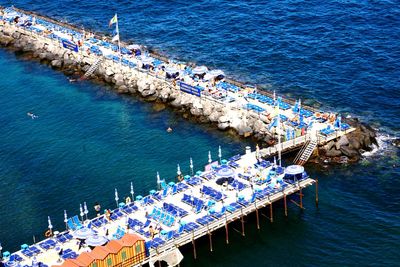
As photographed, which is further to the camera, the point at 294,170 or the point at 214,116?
the point at 214,116

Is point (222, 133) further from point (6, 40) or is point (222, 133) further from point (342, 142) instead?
point (6, 40)

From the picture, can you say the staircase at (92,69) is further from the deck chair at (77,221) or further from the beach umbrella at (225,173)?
the deck chair at (77,221)

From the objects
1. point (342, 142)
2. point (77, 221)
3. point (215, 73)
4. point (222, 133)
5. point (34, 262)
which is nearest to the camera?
point (34, 262)

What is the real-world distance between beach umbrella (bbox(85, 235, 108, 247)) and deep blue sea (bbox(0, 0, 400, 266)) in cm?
1102

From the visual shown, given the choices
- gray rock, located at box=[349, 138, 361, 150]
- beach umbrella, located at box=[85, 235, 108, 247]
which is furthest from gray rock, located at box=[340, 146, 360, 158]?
beach umbrella, located at box=[85, 235, 108, 247]

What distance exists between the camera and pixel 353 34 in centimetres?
16625

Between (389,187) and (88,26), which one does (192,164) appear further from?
(88,26)

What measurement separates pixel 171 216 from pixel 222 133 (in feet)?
105

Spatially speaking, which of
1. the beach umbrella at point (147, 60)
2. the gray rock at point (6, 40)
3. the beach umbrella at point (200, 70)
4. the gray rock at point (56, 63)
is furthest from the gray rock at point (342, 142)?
the gray rock at point (6, 40)

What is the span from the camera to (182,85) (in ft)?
465

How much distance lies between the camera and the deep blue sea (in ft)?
344

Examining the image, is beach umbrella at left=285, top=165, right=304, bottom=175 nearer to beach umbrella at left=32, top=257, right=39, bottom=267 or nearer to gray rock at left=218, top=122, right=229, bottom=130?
gray rock at left=218, top=122, right=229, bottom=130

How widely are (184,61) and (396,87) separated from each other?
151ft

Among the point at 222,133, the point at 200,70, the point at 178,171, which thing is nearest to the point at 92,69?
the point at 200,70
